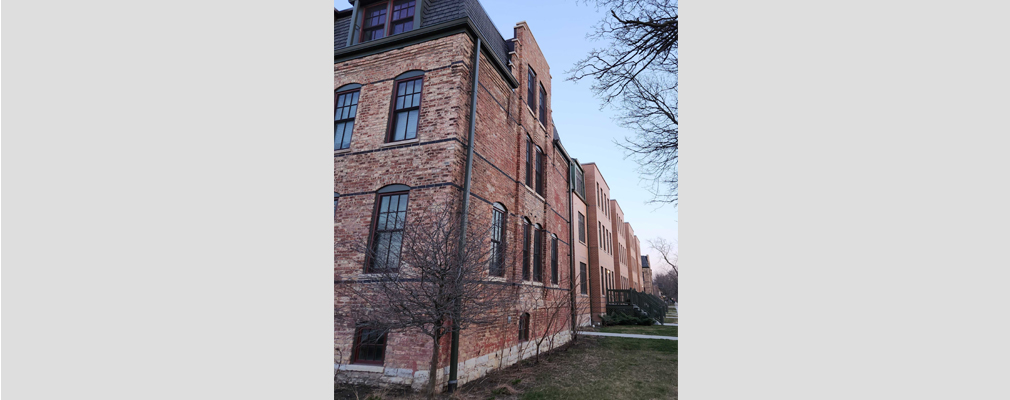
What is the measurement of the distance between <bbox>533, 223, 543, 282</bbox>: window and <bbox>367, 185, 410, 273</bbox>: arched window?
15.8 feet

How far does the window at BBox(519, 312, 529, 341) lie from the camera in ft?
33.1

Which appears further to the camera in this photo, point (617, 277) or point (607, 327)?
point (617, 277)

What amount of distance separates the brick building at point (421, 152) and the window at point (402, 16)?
0.02m

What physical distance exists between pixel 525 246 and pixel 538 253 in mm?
1186

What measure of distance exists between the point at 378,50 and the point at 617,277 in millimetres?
23696

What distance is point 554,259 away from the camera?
43.4 feet

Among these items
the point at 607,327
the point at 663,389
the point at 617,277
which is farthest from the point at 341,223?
the point at 617,277

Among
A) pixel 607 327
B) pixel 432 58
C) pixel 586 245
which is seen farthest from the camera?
pixel 586 245

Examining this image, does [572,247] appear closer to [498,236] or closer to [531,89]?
[531,89]

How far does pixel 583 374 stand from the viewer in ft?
27.5

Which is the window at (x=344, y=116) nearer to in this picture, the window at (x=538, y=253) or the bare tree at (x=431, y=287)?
the bare tree at (x=431, y=287)

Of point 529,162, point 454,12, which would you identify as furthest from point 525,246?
point 454,12

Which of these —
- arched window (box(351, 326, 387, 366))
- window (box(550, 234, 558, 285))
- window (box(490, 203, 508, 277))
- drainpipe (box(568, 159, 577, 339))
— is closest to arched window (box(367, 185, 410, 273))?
arched window (box(351, 326, 387, 366))

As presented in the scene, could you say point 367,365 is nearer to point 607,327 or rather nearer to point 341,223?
point 341,223
